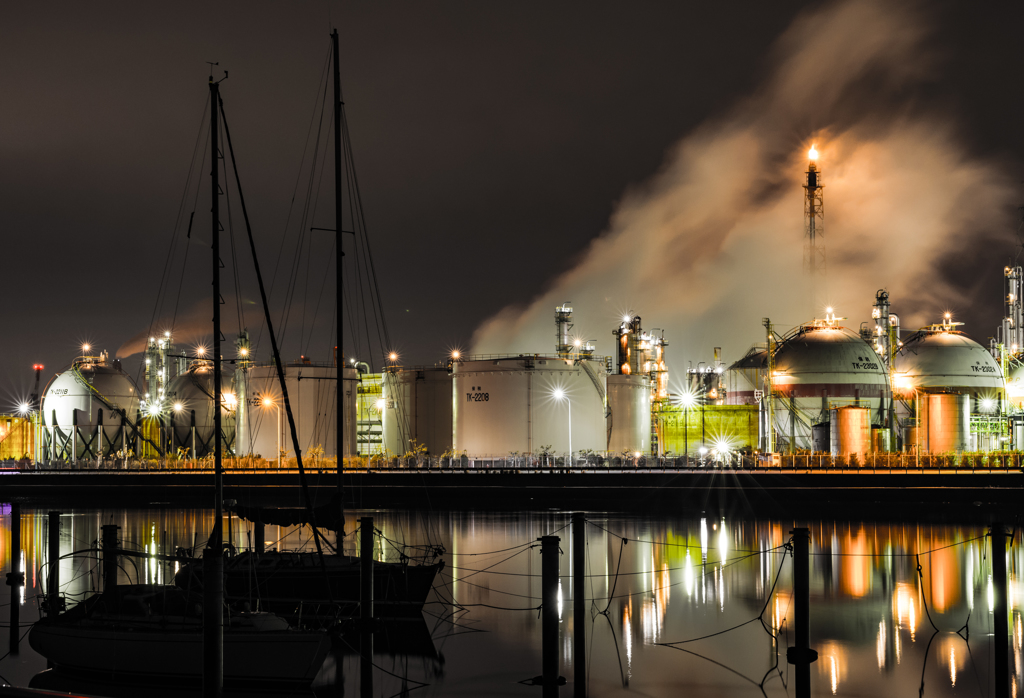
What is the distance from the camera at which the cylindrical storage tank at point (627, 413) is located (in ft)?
273

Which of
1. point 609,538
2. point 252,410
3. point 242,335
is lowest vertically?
point 609,538

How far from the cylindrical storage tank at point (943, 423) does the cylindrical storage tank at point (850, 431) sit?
809 cm

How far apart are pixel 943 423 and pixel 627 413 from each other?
78.4 ft

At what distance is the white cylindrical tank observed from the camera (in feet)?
264

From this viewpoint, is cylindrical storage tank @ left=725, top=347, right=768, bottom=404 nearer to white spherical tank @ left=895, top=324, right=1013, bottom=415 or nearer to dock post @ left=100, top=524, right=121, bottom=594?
white spherical tank @ left=895, top=324, right=1013, bottom=415

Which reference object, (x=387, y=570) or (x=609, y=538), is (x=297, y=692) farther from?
(x=609, y=538)

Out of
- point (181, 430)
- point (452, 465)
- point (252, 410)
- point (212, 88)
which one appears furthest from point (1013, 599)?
point (181, 430)

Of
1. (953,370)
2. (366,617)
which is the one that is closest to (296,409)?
(953,370)

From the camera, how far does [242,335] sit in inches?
3639

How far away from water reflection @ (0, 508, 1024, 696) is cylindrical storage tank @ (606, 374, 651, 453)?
29594 mm

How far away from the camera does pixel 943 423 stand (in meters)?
75.8

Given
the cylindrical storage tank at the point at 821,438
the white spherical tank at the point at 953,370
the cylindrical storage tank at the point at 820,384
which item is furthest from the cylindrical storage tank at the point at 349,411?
the white spherical tank at the point at 953,370

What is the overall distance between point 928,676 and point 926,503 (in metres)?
41.0

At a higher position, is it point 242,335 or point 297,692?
point 242,335
